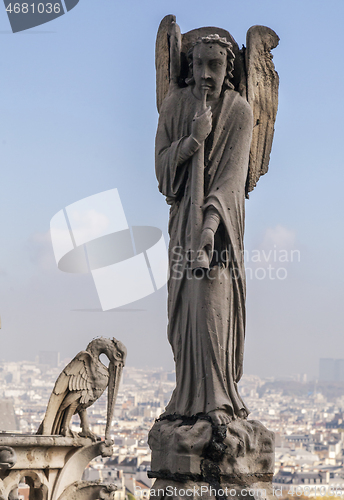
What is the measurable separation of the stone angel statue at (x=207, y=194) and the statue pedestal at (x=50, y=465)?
86.6 inches

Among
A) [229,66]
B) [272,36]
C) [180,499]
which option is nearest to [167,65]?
[229,66]

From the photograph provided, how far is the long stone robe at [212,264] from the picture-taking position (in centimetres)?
540

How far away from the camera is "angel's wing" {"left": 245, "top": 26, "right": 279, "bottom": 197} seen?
Result: 6.12 m

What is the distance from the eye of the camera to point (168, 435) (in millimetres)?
5258

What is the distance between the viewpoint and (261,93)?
634 cm

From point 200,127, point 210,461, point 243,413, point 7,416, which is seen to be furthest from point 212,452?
point 7,416

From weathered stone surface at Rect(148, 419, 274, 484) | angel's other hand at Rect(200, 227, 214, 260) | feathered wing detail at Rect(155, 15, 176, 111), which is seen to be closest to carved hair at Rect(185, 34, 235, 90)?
feathered wing detail at Rect(155, 15, 176, 111)

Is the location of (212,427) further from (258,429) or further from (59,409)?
(59,409)

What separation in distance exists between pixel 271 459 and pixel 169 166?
239cm

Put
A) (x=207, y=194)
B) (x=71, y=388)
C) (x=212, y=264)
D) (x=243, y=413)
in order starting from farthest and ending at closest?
(x=71, y=388)
(x=207, y=194)
(x=212, y=264)
(x=243, y=413)

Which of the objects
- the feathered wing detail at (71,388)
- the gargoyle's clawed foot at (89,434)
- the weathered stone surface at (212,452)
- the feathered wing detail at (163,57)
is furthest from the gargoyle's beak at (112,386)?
the feathered wing detail at (163,57)

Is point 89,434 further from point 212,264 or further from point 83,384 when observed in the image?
point 212,264

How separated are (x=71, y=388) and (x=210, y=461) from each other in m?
2.97

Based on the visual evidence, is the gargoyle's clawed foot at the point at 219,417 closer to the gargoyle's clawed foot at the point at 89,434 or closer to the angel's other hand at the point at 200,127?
the angel's other hand at the point at 200,127
